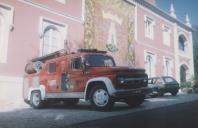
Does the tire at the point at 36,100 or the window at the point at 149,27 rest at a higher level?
the window at the point at 149,27

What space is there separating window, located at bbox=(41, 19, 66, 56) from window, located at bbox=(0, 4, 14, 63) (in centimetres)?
231

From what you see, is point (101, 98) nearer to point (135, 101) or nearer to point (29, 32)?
point (135, 101)

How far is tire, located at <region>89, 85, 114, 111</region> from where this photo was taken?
8523 mm

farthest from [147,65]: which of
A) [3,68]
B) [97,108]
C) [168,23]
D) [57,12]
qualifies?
[97,108]

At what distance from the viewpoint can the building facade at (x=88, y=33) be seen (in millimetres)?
13906

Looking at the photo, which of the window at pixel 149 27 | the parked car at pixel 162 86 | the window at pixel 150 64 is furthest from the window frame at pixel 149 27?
the parked car at pixel 162 86

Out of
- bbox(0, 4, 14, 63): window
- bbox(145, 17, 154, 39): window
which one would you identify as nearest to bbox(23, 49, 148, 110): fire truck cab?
bbox(0, 4, 14, 63): window

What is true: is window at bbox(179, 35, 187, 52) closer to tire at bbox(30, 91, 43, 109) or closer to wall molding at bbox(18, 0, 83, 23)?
wall molding at bbox(18, 0, 83, 23)

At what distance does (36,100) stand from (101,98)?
3.75 meters

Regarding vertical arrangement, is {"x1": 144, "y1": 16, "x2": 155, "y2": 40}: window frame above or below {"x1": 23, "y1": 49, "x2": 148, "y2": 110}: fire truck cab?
above

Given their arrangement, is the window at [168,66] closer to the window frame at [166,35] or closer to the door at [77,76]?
the window frame at [166,35]

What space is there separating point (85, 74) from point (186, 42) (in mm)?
27306

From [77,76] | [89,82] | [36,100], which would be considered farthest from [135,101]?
[36,100]

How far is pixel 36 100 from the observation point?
11.1 m
